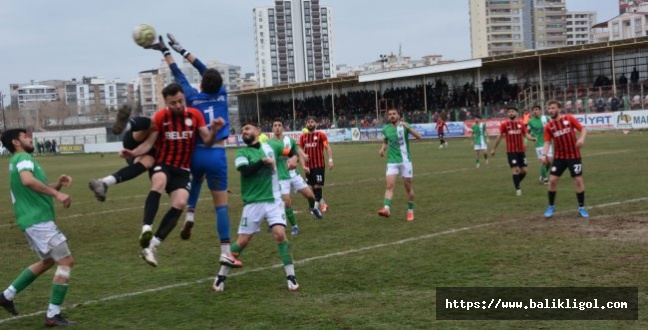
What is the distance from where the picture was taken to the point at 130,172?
29.0 ft

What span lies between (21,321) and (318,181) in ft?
32.3

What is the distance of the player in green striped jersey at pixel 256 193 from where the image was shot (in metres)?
9.35

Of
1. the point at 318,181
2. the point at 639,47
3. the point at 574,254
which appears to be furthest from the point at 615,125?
the point at 574,254

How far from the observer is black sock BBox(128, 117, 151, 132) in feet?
28.8

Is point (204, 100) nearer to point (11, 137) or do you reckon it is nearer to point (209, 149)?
point (209, 149)

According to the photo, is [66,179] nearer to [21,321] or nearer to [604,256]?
[21,321]

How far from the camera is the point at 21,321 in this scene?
329 inches

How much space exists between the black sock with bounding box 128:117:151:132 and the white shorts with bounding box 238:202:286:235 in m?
1.69

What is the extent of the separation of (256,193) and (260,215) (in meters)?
0.29

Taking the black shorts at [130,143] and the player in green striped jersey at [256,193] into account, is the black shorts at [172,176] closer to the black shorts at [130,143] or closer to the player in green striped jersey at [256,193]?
the black shorts at [130,143]

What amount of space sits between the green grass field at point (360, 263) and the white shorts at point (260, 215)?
2.49ft

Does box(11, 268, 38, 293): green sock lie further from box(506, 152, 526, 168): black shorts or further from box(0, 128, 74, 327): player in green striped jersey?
box(506, 152, 526, 168): black shorts

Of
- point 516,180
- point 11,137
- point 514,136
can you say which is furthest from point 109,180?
Result: point 514,136

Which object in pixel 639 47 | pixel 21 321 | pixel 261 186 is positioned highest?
pixel 639 47
